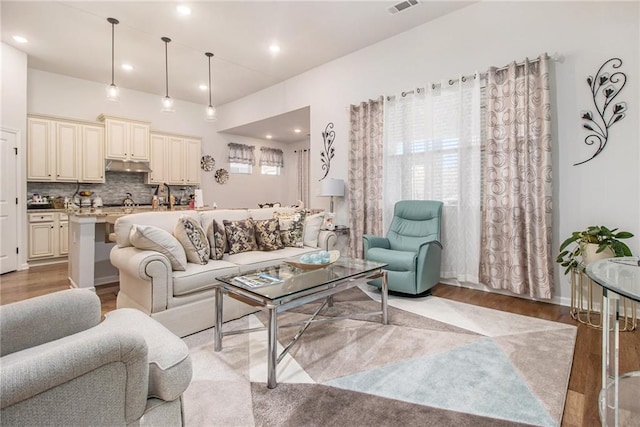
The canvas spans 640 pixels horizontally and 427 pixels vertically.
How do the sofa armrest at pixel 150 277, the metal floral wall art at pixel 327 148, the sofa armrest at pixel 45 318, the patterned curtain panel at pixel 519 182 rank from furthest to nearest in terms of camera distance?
1. the metal floral wall art at pixel 327 148
2. the patterned curtain panel at pixel 519 182
3. the sofa armrest at pixel 150 277
4. the sofa armrest at pixel 45 318

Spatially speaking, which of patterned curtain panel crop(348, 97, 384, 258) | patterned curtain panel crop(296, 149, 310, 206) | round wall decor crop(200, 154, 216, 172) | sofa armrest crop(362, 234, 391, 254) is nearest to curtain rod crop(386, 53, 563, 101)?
patterned curtain panel crop(348, 97, 384, 258)

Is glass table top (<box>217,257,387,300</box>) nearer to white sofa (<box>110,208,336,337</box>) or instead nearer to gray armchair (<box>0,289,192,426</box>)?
white sofa (<box>110,208,336,337</box>)

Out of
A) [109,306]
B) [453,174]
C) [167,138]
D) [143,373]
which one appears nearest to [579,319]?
[453,174]

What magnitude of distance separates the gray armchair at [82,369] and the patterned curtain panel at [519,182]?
3.19m

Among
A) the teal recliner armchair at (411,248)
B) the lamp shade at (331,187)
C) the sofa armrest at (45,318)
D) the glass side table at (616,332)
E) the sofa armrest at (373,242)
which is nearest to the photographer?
the sofa armrest at (45,318)

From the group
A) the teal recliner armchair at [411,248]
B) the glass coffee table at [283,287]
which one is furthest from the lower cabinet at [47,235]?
the teal recliner armchair at [411,248]

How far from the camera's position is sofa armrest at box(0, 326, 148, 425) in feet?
2.42

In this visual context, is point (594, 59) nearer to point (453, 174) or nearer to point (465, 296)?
point (453, 174)

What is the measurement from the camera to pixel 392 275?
3.27m

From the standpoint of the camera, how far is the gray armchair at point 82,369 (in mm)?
760

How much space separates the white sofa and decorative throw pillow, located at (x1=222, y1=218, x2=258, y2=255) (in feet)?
0.56

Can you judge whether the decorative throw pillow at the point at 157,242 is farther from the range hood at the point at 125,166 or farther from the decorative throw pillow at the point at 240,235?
the range hood at the point at 125,166

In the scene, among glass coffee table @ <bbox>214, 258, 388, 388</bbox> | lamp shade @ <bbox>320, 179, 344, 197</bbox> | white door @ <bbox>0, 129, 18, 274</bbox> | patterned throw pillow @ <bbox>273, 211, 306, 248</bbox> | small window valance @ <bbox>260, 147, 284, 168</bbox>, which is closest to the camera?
glass coffee table @ <bbox>214, 258, 388, 388</bbox>

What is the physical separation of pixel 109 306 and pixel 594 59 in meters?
5.11
